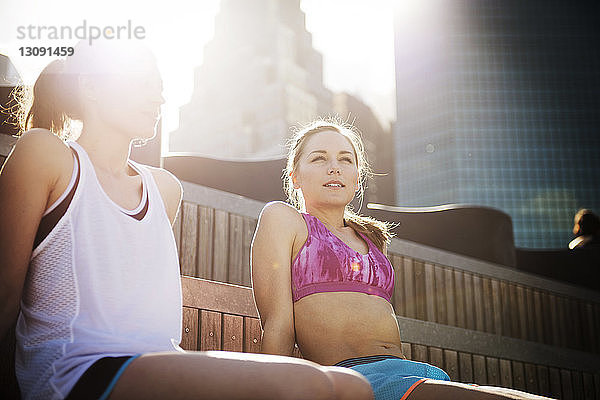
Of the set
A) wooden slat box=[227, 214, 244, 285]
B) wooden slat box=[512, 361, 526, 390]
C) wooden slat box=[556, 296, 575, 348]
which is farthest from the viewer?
wooden slat box=[556, 296, 575, 348]

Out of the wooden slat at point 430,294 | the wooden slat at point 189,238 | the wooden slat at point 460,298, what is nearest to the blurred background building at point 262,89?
the wooden slat at point 460,298

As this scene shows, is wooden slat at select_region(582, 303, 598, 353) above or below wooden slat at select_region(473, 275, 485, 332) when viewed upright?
below

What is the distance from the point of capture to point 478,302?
5133mm

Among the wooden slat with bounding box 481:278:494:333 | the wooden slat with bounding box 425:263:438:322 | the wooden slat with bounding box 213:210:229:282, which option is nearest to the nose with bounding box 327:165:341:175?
the wooden slat with bounding box 213:210:229:282

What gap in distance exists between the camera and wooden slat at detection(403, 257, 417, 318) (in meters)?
4.66

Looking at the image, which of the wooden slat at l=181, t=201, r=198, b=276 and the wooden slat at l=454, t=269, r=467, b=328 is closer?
the wooden slat at l=181, t=201, r=198, b=276

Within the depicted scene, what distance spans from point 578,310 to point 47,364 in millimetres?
5494

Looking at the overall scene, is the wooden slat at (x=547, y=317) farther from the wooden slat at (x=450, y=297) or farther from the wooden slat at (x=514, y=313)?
the wooden slat at (x=450, y=297)

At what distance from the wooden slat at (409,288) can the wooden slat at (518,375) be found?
0.95 metres

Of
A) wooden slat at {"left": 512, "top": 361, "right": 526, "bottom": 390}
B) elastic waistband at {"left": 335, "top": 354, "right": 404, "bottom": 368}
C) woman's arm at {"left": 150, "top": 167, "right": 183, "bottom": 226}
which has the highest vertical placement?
woman's arm at {"left": 150, "top": 167, "right": 183, "bottom": 226}

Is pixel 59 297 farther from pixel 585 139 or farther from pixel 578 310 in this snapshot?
pixel 585 139

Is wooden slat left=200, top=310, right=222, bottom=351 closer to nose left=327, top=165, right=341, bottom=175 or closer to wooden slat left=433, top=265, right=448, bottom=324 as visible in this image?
nose left=327, top=165, right=341, bottom=175

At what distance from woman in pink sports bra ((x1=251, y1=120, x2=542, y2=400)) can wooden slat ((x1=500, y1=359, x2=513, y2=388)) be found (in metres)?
2.71

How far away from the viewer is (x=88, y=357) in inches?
51.9
